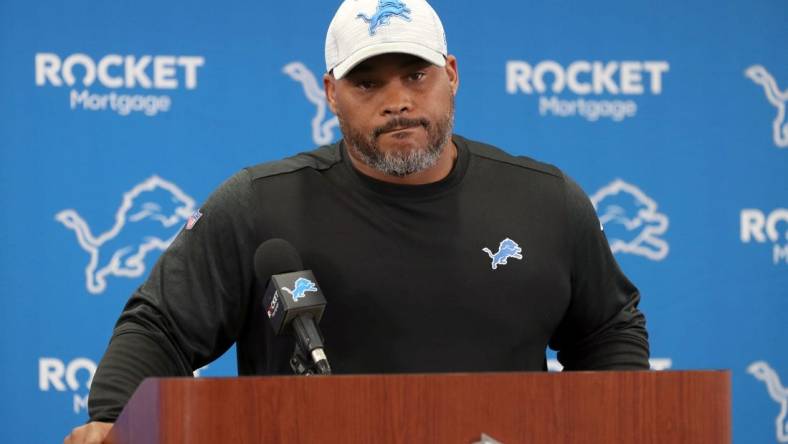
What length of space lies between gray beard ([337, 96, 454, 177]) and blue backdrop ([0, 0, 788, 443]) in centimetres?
104

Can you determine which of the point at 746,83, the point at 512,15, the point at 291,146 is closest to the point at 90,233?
the point at 291,146

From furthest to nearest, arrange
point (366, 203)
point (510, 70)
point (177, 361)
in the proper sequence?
1. point (510, 70)
2. point (366, 203)
3. point (177, 361)

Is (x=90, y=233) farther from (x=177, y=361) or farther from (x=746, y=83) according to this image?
(x=746, y=83)

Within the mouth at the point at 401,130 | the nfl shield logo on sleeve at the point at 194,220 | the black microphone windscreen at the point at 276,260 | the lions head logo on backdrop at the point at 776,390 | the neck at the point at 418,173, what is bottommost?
the lions head logo on backdrop at the point at 776,390

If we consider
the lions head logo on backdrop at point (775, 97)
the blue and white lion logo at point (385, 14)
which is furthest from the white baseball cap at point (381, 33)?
the lions head logo on backdrop at point (775, 97)

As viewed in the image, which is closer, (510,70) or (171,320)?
(171,320)

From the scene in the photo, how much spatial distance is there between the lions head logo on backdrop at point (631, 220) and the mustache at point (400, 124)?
1254 mm

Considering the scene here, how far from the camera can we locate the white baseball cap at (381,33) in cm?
198

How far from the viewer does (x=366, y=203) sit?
2.11m

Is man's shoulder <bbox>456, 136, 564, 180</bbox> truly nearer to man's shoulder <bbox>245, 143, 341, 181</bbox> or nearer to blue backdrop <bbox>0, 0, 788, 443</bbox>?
man's shoulder <bbox>245, 143, 341, 181</bbox>

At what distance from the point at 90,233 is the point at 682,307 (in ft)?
5.13

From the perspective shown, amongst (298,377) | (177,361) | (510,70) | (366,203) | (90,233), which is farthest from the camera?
(510,70)

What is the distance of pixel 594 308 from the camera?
215 centimetres

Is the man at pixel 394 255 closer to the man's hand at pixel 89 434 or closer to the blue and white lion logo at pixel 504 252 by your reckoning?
the blue and white lion logo at pixel 504 252
